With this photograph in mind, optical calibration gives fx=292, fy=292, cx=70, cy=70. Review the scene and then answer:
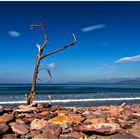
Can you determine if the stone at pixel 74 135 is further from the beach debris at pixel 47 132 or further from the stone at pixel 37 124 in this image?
the stone at pixel 37 124

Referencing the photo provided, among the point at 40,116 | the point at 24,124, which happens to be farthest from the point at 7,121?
the point at 40,116

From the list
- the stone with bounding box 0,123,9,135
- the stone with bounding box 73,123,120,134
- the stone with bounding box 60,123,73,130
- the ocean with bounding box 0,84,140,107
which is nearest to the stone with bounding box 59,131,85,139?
the stone with bounding box 73,123,120,134

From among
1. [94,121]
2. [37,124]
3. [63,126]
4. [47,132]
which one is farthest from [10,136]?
[94,121]

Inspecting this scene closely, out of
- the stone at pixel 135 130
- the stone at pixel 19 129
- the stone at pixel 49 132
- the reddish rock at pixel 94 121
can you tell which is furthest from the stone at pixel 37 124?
the stone at pixel 135 130

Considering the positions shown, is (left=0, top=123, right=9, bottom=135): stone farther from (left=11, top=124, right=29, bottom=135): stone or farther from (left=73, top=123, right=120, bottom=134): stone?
(left=73, top=123, right=120, bottom=134): stone

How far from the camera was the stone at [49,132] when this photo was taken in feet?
18.8

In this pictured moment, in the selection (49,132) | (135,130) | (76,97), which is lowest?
(135,130)

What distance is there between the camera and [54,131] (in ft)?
19.5

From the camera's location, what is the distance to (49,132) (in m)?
5.87

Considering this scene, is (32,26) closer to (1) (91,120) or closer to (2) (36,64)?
(2) (36,64)

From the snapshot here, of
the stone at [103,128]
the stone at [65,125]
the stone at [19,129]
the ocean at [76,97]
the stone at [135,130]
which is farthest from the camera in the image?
the ocean at [76,97]

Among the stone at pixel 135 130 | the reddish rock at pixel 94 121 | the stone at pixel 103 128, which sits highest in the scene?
the reddish rock at pixel 94 121

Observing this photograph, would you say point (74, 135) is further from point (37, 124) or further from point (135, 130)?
point (135, 130)

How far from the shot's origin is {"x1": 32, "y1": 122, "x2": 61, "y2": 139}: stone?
572 cm
